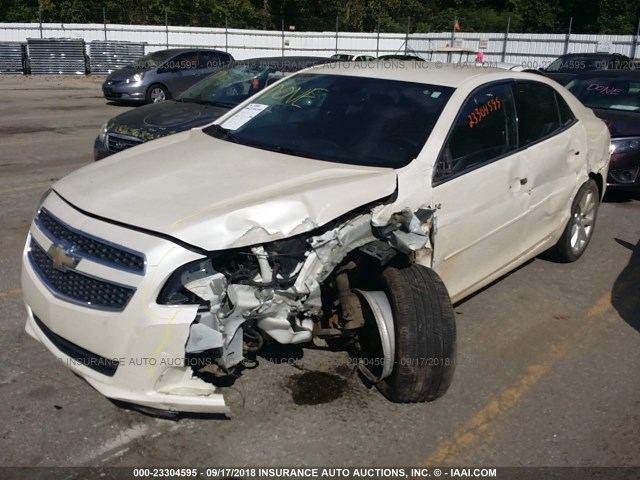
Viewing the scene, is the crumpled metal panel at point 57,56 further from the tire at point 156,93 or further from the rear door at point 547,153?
the rear door at point 547,153

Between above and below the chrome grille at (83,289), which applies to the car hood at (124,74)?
below

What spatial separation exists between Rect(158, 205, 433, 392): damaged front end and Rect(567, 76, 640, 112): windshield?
6.31 meters

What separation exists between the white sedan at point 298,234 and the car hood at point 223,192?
0.01 metres

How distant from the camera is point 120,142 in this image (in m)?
7.69

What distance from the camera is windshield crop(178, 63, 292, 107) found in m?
8.65

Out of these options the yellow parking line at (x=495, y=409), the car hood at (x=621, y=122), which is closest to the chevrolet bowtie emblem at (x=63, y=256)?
the yellow parking line at (x=495, y=409)

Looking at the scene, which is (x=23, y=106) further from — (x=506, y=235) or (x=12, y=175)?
(x=506, y=235)

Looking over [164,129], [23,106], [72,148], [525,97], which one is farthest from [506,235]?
[23,106]

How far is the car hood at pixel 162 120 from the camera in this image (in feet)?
25.1

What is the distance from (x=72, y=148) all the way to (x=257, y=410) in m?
8.48

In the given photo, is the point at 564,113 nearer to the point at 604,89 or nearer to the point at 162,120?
the point at 604,89

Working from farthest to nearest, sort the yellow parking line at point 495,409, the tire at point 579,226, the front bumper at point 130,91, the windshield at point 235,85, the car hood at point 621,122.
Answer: the front bumper at point 130,91 < the windshield at point 235,85 < the car hood at point 621,122 < the tire at point 579,226 < the yellow parking line at point 495,409

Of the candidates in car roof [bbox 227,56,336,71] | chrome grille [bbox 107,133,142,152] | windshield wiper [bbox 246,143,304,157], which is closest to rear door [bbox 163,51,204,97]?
car roof [bbox 227,56,336,71]

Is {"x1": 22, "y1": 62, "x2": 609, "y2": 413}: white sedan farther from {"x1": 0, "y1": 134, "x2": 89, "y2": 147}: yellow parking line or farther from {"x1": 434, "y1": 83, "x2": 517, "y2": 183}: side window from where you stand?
{"x1": 0, "y1": 134, "x2": 89, "y2": 147}: yellow parking line
